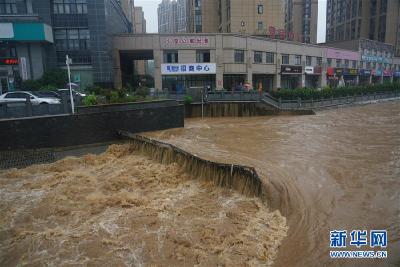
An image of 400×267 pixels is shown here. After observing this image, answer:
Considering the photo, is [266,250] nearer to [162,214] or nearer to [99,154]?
[162,214]

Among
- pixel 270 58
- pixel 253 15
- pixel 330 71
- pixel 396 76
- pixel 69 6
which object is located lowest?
pixel 396 76

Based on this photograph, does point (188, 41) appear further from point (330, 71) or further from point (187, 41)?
point (330, 71)

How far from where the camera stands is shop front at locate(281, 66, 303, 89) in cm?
4375

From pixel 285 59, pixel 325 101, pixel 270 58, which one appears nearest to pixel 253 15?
pixel 285 59

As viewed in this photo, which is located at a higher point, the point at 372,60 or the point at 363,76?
the point at 372,60

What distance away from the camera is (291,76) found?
46844 mm

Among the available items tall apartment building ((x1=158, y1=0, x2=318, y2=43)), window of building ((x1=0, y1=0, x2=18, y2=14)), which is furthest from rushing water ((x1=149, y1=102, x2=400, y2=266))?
tall apartment building ((x1=158, y1=0, x2=318, y2=43))

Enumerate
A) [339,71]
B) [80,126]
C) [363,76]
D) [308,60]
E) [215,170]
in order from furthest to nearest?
1. [363,76]
2. [339,71]
3. [308,60]
4. [80,126]
5. [215,170]

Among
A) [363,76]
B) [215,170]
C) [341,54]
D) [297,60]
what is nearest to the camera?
[215,170]

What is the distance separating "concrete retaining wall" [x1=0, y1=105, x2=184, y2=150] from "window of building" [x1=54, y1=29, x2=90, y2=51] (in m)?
19.1

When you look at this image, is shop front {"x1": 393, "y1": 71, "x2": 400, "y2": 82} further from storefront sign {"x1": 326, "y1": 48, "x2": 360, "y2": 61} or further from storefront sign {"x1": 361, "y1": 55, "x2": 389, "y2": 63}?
storefront sign {"x1": 326, "y1": 48, "x2": 360, "y2": 61}

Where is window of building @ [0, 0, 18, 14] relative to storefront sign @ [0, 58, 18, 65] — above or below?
above

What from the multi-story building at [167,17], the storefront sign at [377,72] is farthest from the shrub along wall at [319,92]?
the multi-story building at [167,17]

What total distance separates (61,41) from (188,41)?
45.1 feet
